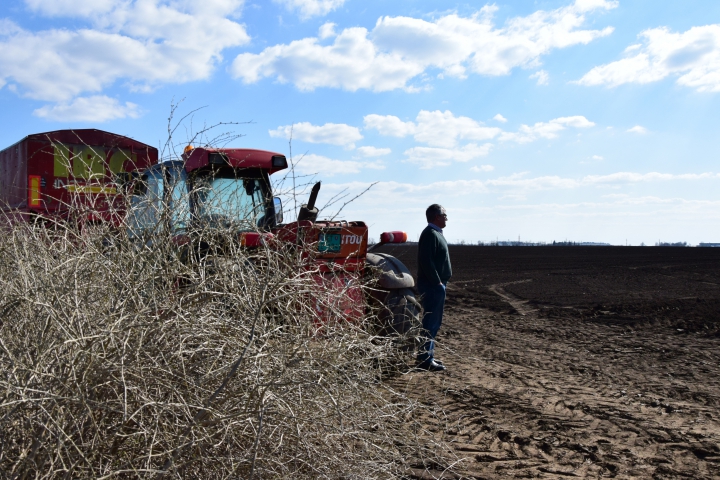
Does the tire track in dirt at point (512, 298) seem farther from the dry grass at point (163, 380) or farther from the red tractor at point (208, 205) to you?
the dry grass at point (163, 380)

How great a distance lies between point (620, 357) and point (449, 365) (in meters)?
2.54

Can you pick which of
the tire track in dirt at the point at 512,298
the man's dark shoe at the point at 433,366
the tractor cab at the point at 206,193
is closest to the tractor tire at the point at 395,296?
the man's dark shoe at the point at 433,366

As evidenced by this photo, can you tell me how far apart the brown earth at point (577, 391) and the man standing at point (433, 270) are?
11.2 inches

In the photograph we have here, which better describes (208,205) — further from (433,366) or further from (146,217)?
(433,366)

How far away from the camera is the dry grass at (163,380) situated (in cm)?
240

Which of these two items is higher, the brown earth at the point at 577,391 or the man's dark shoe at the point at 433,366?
the man's dark shoe at the point at 433,366

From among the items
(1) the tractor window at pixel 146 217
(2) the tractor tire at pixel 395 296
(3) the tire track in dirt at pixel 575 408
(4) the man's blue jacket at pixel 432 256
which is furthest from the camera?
(4) the man's blue jacket at pixel 432 256

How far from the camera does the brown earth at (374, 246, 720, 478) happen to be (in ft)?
13.5

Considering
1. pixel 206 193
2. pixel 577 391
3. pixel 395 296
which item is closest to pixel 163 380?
pixel 206 193

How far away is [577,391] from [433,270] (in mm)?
1939

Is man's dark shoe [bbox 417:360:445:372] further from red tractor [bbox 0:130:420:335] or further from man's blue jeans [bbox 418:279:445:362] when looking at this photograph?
red tractor [bbox 0:130:420:335]

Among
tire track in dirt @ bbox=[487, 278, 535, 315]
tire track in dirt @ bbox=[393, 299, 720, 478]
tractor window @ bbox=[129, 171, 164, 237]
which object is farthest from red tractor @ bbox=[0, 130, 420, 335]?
tire track in dirt @ bbox=[487, 278, 535, 315]

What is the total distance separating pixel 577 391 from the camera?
5969mm

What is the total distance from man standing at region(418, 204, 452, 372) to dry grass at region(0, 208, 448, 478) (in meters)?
3.48
